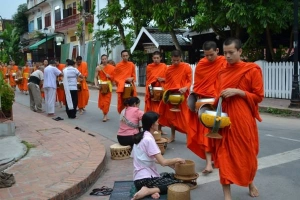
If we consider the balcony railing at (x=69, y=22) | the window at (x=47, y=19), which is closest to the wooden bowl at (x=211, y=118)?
the balcony railing at (x=69, y=22)

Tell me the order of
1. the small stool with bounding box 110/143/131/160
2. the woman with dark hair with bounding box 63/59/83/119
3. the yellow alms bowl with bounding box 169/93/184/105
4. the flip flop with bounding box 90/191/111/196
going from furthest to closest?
the woman with dark hair with bounding box 63/59/83/119, the yellow alms bowl with bounding box 169/93/184/105, the small stool with bounding box 110/143/131/160, the flip flop with bounding box 90/191/111/196

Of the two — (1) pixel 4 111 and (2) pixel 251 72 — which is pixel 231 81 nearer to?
(2) pixel 251 72

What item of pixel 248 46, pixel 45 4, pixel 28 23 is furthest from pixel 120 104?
pixel 28 23

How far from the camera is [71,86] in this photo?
1121 centimetres

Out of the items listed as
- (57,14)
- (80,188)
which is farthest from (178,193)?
(57,14)

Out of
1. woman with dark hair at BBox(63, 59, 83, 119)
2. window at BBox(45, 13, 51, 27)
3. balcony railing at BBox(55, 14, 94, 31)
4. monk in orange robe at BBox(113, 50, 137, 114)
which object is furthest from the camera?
window at BBox(45, 13, 51, 27)

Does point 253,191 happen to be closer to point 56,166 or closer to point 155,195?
A: point 155,195

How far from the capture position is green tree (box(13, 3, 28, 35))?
48.2 metres

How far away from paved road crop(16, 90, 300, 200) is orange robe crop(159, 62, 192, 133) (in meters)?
0.45

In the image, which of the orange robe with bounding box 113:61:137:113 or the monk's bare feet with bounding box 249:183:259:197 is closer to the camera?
the monk's bare feet with bounding box 249:183:259:197

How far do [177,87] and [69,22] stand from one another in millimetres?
30239

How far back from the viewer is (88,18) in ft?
106

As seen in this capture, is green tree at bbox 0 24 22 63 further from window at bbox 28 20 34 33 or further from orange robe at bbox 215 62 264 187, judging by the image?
orange robe at bbox 215 62 264 187

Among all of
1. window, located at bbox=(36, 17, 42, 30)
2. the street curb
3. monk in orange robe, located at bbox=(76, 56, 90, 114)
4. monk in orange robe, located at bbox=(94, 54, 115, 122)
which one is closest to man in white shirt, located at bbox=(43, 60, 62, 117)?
monk in orange robe, located at bbox=(76, 56, 90, 114)
